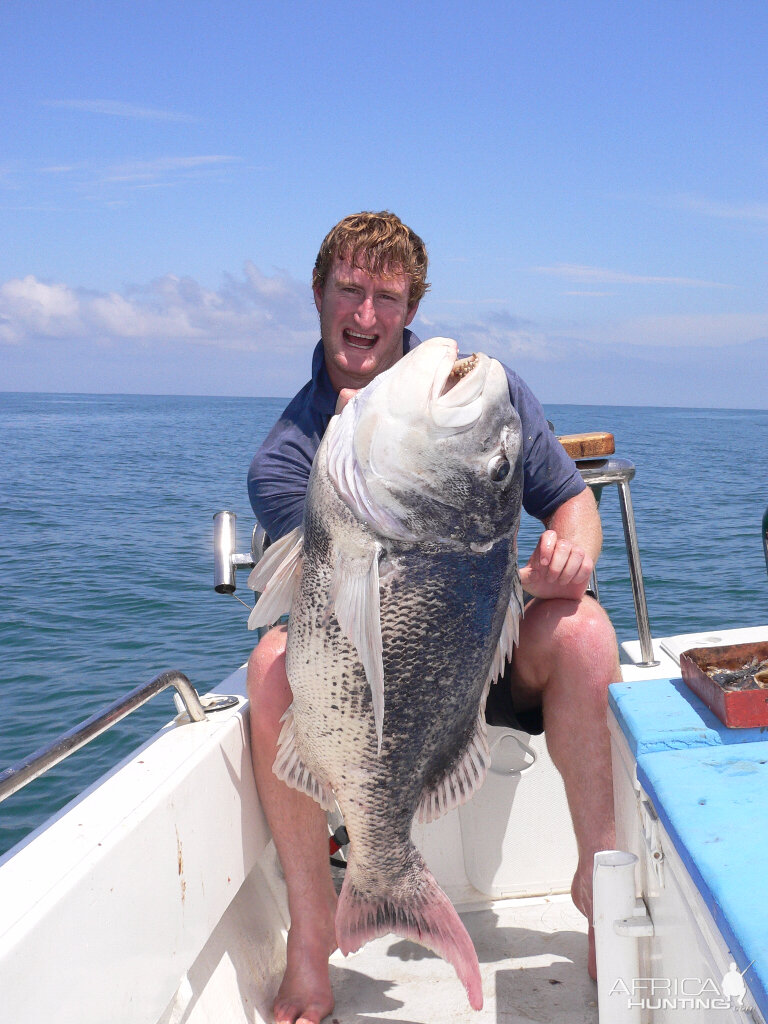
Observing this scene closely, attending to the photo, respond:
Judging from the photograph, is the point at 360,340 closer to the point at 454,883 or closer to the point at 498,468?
the point at 498,468

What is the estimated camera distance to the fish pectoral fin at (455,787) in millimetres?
2113

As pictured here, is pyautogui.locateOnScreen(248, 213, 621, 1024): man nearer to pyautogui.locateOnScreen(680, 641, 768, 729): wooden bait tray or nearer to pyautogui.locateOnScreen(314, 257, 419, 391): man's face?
pyautogui.locateOnScreen(314, 257, 419, 391): man's face

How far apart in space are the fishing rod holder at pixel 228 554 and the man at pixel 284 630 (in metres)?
0.20

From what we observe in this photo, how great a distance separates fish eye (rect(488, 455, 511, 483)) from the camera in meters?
1.88

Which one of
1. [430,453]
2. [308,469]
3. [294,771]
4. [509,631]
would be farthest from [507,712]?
[430,453]

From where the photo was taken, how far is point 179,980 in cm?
201

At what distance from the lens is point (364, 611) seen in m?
1.82

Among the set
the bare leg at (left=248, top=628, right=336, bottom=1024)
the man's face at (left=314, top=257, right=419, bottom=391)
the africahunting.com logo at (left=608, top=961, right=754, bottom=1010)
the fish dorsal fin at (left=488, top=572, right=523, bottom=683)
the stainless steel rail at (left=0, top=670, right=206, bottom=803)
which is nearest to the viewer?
the africahunting.com logo at (left=608, top=961, right=754, bottom=1010)

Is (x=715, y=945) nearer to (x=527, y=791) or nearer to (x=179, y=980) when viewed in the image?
(x=179, y=980)

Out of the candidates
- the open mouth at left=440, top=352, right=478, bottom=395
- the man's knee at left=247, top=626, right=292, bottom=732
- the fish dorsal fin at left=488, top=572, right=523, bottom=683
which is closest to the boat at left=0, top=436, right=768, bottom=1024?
the man's knee at left=247, top=626, right=292, bottom=732

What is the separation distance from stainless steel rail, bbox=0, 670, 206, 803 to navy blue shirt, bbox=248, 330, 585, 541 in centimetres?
51

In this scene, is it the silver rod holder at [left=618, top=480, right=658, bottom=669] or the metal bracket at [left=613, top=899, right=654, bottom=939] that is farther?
the silver rod holder at [left=618, top=480, right=658, bottom=669]

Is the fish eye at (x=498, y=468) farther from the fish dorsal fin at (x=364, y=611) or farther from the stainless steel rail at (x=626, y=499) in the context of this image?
the stainless steel rail at (x=626, y=499)

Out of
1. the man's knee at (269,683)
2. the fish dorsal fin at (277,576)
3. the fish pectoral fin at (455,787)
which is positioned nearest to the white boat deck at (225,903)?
the man's knee at (269,683)
